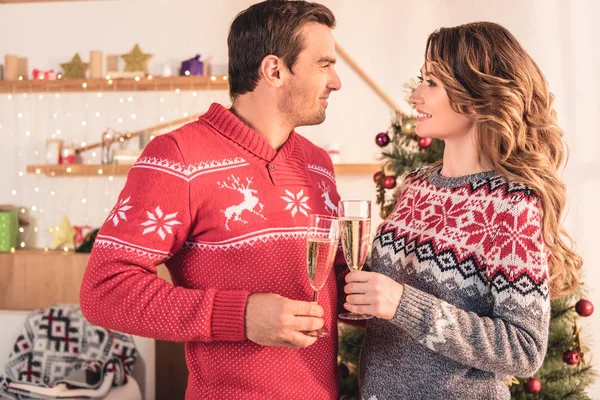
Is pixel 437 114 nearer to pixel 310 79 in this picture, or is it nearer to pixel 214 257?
pixel 310 79

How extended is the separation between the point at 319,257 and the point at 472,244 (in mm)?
364

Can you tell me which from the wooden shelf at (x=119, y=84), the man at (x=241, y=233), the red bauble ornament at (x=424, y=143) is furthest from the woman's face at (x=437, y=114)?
the wooden shelf at (x=119, y=84)

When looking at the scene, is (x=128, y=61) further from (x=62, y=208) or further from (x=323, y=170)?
(x=323, y=170)

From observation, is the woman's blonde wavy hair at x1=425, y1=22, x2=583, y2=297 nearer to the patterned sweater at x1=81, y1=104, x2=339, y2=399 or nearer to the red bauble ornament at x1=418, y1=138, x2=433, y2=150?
the patterned sweater at x1=81, y1=104, x2=339, y2=399

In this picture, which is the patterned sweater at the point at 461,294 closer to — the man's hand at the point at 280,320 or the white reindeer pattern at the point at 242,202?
the man's hand at the point at 280,320

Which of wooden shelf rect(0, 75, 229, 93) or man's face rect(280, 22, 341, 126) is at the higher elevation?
wooden shelf rect(0, 75, 229, 93)

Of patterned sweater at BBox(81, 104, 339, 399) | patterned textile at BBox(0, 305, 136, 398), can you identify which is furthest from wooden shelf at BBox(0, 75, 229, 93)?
patterned sweater at BBox(81, 104, 339, 399)

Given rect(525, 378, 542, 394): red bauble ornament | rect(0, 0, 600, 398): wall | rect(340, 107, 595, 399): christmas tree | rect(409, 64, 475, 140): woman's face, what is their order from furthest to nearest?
rect(0, 0, 600, 398): wall < rect(340, 107, 595, 399): christmas tree < rect(525, 378, 542, 394): red bauble ornament < rect(409, 64, 475, 140): woman's face

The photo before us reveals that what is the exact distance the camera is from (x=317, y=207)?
5.87ft

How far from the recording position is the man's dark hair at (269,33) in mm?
1769

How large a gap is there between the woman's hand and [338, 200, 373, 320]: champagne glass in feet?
0.14

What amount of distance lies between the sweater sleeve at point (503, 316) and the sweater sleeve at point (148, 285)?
0.38m

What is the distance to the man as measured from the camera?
150cm

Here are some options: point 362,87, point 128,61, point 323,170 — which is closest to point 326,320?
point 323,170
